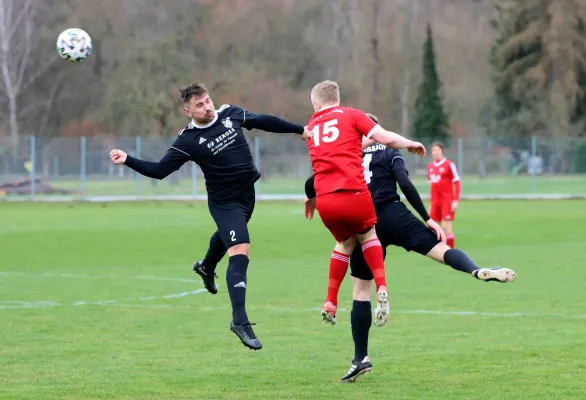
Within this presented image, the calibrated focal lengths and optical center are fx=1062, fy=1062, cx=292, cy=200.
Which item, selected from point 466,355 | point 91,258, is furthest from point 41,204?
point 466,355

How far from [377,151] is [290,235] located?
18393mm

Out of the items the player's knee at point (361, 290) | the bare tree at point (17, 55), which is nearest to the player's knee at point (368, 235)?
the player's knee at point (361, 290)

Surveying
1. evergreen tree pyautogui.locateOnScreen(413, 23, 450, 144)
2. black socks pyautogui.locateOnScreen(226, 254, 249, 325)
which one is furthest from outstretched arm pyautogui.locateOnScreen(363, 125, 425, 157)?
evergreen tree pyautogui.locateOnScreen(413, 23, 450, 144)

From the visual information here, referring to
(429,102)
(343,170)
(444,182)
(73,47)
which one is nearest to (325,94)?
(343,170)

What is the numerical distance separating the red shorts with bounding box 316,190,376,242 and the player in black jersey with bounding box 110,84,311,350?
2.37 ft

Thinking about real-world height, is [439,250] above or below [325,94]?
below

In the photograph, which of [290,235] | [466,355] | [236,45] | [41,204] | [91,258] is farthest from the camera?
[236,45]

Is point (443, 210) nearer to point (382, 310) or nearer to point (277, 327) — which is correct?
point (277, 327)

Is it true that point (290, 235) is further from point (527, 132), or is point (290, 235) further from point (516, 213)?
point (527, 132)

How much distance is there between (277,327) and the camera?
42.1ft

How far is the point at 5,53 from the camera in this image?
76375mm

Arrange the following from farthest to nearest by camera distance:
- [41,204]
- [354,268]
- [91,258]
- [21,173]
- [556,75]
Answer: [556,75] < [21,173] < [41,204] < [91,258] < [354,268]

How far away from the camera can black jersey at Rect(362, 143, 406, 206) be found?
32.1 ft

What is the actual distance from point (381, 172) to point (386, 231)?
0.57 meters
